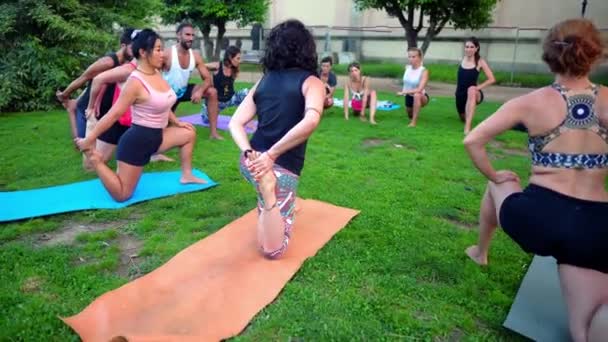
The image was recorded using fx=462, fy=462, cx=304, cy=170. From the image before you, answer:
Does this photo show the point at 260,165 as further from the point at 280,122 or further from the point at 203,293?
the point at 203,293

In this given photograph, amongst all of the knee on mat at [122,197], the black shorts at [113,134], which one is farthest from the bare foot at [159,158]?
the knee on mat at [122,197]

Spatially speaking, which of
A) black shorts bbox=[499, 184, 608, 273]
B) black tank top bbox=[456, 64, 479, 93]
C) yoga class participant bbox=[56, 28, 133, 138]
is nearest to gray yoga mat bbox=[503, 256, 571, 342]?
black shorts bbox=[499, 184, 608, 273]

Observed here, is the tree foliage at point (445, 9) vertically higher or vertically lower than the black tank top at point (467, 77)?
higher

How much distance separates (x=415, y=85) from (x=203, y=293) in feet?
21.8

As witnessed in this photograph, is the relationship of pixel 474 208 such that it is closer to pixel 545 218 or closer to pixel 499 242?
pixel 499 242

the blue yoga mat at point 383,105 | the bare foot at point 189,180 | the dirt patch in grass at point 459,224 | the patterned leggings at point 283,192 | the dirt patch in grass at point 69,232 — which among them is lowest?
the dirt patch in grass at point 69,232

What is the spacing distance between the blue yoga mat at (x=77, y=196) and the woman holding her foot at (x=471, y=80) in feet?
15.7

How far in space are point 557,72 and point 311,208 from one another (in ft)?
7.75

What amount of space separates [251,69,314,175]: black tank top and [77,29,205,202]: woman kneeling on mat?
1417mm

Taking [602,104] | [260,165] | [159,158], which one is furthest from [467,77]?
[260,165]

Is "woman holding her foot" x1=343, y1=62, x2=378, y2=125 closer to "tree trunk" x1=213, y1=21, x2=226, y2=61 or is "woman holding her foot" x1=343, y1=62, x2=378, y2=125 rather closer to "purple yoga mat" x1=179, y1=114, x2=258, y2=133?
"purple yoga mat" x1=179, y1=114, x2=258, y2=133

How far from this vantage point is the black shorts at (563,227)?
2098 millimetres

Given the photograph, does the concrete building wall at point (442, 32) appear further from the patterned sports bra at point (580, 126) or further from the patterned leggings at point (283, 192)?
the patterned sports bra at point (580, 126)

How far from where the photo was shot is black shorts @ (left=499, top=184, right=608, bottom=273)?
2.10m
